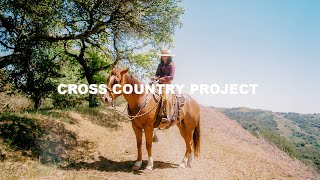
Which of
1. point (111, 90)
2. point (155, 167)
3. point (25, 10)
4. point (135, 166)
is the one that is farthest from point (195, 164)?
point (25, 10)

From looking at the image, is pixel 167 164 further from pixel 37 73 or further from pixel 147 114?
pixel 37 73

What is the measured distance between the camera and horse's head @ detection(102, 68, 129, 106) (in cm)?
884

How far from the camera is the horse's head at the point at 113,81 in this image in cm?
884

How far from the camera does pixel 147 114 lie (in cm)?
998

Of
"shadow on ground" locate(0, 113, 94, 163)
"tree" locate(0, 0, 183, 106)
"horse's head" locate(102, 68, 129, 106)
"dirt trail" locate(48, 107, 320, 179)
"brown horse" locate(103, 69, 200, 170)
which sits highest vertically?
"tree" locate(0, 0, 183, 106)

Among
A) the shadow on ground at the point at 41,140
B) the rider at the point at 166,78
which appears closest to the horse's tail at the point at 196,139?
the rider at the point at 166,78

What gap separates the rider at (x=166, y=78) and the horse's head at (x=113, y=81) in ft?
4.92

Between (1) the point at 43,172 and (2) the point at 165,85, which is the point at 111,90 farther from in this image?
(1) the point at 43,172

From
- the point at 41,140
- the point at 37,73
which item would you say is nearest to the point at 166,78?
the point at 41,140

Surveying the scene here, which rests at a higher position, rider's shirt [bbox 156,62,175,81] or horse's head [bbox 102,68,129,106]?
rider's shirt [bbox 156,62,175,81]

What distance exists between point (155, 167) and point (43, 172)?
12.8 feet

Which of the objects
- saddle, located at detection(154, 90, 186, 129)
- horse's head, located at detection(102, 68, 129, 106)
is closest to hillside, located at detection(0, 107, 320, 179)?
saddle, located at detection(154, 90, 186, 129)

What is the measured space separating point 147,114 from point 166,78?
1483 millimetres

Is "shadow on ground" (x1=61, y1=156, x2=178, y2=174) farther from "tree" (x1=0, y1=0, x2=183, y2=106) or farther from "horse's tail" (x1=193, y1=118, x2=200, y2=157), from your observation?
"tree" (x1=0, y1=0, x2=183, y2=106)
